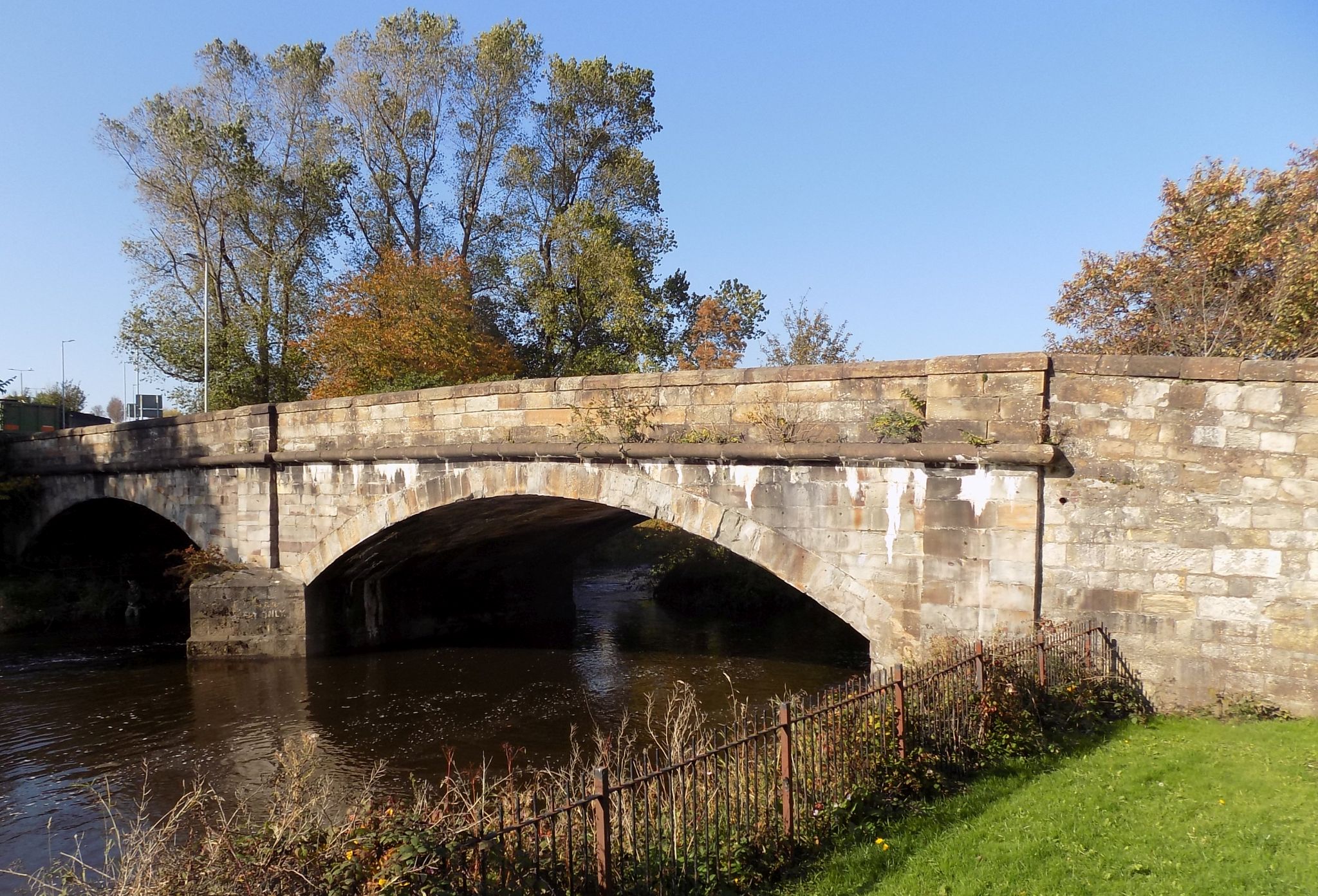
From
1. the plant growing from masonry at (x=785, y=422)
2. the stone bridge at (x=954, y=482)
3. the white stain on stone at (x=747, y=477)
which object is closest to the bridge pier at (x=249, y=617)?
the stone bridge at (x=954, y=482)

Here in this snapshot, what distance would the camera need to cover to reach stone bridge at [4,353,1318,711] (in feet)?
21.6

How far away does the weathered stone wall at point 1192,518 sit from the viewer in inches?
255

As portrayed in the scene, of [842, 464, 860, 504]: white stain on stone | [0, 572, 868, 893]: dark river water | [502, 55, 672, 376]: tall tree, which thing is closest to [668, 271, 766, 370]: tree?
[502, 55, 672, 376]: tall tree

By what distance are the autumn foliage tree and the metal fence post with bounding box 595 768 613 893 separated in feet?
50.4

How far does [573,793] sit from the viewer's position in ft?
14.9

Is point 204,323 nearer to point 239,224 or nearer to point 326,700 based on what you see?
point 239,224

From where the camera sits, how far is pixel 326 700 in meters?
11.4

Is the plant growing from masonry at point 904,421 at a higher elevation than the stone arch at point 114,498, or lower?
higher

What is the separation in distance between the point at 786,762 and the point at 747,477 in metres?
4.18

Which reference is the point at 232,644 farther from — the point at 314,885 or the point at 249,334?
the point at 249,334

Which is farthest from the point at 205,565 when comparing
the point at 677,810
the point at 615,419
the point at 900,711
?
the point at 900,711

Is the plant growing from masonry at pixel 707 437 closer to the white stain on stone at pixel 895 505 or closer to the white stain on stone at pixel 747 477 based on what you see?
the white stain on stone at pixel 747 477

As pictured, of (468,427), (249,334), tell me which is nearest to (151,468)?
(468,427)

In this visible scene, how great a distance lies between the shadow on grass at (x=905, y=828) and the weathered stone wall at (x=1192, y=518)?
1437mm
